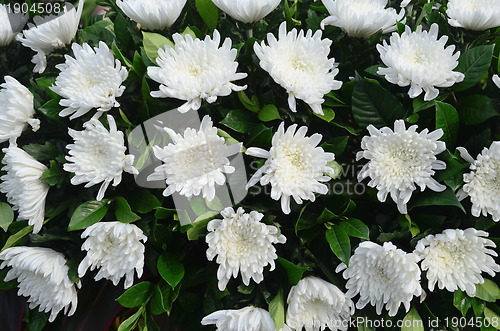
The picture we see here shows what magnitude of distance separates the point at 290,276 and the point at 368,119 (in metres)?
0.26

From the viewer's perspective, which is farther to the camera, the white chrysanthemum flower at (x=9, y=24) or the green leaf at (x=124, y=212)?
the white chrysanthemum flower at (x=9, y=24)

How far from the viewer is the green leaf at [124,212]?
663 mm

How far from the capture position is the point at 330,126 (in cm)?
74

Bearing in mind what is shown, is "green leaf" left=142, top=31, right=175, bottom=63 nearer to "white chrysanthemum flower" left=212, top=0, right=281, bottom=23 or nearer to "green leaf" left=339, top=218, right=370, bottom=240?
"white chrysanthemum flower" left=212, top=0, right=281, bottom=23

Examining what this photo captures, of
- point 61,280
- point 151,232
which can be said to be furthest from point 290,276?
point 61,280

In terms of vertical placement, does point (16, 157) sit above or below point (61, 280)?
above

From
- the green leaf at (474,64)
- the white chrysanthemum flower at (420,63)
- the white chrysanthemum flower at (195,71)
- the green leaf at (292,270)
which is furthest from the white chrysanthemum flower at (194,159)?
the green leaf at (474,64)

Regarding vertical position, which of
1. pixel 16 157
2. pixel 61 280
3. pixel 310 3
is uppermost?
pixel 310 3

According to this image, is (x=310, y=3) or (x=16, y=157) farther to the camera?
(x=310, y=3)

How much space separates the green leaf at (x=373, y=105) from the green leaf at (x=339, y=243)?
0.54 feet

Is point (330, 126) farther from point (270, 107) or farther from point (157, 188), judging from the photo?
point (157, 188)

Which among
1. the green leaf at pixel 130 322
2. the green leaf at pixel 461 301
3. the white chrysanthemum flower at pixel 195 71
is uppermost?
the white chrysanthemum flower at pixel 195 71

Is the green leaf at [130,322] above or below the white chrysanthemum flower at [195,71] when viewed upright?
below

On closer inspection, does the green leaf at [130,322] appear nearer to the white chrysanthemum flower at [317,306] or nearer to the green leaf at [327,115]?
the white chrysanthemum flower at [317,306]
